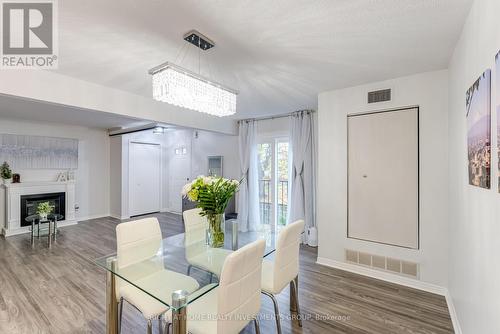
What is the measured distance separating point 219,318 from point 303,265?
2.39 metres

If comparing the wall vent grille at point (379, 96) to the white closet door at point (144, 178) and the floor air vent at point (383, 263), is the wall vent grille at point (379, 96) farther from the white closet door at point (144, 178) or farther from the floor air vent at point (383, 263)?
the white closet door at point (144, 178)

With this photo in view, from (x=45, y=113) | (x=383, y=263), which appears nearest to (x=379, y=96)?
(x=383, y=263)

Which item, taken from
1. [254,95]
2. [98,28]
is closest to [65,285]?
[98,28]

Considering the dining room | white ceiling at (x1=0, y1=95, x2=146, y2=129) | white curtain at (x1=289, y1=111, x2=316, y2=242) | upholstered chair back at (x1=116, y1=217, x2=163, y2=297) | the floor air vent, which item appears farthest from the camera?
white curtain at (x1=289, y1=111, x2=316, y2=242)

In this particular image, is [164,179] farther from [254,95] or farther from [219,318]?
[219,318]

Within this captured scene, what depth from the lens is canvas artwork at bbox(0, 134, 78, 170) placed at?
4.94 metres

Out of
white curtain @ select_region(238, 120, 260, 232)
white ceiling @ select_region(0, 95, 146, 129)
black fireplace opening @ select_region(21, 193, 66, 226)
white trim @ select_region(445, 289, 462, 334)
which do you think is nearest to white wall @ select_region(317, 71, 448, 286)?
white trim @ select_region(445, 289, 462, 334)

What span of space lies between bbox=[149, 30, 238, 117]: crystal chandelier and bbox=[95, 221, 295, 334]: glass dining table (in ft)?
4.20

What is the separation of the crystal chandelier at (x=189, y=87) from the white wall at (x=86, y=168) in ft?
16.7

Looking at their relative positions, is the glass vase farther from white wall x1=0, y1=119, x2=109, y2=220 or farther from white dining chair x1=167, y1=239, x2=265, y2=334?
white wall x1=0, y1=119, x2=109, y2=220

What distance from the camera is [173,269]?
1.90 metres

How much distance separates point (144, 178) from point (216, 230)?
5315 mm

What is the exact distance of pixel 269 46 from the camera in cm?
206

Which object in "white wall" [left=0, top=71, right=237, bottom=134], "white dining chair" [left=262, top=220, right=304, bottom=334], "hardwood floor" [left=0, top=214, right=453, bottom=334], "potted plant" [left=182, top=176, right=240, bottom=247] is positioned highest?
"white wall" [left=0, top=71, right=237, bottom=134]
